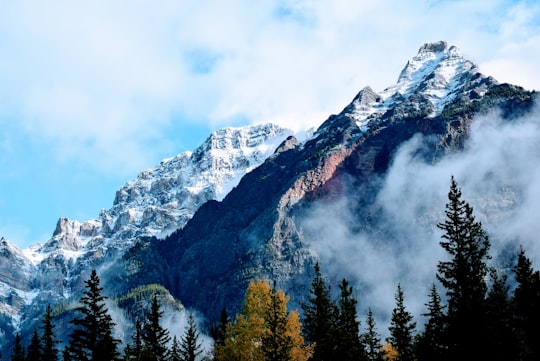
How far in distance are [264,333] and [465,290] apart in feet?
60.2

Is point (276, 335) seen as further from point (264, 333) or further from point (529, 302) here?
point (529, 302)

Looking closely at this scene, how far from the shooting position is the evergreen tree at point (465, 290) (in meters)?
49.3

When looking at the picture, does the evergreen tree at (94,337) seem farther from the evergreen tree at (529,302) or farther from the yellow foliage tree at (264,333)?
the evergreen tree at (529,302)

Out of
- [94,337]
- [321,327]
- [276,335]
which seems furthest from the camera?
[321,327]

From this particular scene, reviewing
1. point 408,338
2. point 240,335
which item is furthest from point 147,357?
point 408,338

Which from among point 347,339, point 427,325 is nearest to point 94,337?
point 347,339

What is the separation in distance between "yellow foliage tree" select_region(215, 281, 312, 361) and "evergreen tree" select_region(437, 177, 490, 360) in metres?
14.0

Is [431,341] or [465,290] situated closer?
[465,290]

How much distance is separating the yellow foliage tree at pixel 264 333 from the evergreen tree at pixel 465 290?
14.0 meters

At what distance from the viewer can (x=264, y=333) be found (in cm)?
5994

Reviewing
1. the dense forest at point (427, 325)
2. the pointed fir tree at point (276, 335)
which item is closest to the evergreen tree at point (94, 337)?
the dense forest at point (427, 325)

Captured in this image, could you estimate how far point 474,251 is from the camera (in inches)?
2090

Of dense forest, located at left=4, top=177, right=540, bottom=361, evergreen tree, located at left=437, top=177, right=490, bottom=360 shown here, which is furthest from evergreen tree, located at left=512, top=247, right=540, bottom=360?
evergreen tree, located at left=437, top=177, right=490, bottom=360

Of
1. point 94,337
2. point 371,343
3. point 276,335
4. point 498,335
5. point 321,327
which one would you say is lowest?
point 498,335
